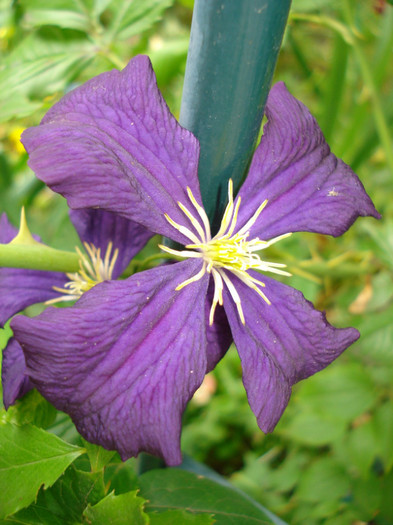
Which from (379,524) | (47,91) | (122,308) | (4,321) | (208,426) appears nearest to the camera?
(122,308)

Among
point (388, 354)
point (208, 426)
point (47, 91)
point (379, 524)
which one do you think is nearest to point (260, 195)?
point (47, 91)

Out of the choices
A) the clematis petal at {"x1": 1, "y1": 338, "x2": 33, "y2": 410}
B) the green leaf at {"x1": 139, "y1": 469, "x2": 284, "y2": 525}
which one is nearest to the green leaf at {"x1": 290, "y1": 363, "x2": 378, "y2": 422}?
the green leaf at {"x1": 139, "y1": 469, "x2": 284, "y2": 525}

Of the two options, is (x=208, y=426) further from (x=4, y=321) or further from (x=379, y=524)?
(x=4, y=321)

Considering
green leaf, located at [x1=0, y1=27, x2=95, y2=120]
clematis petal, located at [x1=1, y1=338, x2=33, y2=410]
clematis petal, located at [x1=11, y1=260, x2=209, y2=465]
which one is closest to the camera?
clematis petal, located at [x1=11, y1=260, x2=209, y2=465]

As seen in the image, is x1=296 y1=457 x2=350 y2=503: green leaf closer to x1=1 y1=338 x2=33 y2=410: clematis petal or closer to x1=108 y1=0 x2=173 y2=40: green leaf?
x1=1 y1=338 x2=33 y2=410: clematis petal

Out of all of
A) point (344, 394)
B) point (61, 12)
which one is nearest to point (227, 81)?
point (61, 12)

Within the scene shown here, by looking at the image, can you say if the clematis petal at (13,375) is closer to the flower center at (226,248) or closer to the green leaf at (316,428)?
the flower center at (226,248)
